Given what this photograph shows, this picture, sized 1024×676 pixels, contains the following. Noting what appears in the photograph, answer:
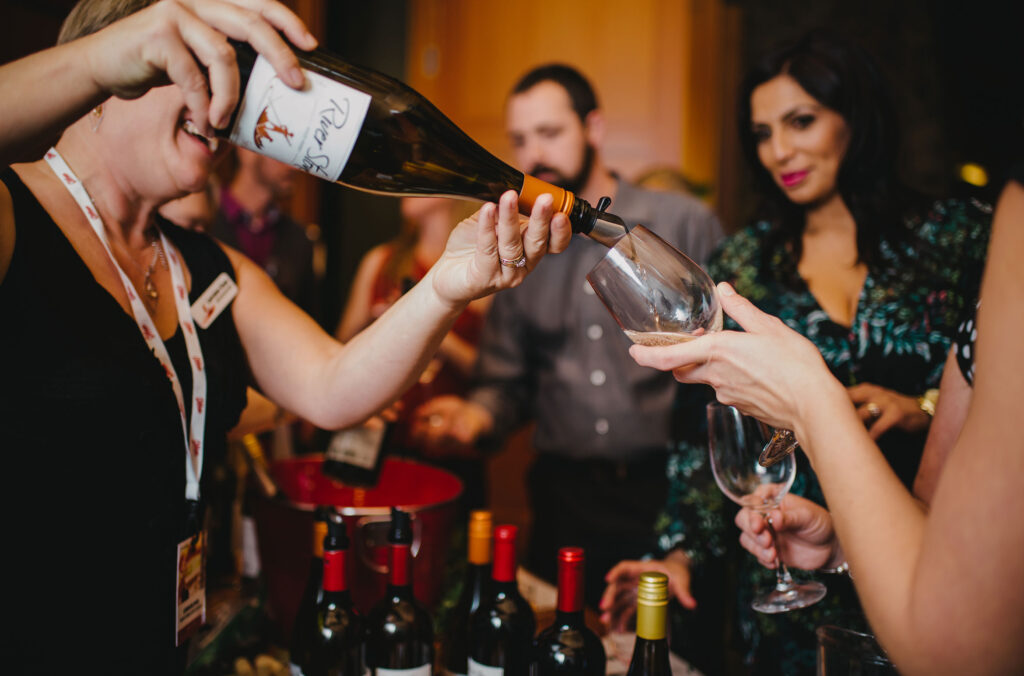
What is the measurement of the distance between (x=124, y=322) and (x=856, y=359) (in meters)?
1.27

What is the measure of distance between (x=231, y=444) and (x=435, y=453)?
2.66 ft

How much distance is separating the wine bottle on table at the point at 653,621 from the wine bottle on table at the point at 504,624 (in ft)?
0.48

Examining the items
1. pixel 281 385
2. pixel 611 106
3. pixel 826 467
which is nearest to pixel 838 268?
pixel 826 467

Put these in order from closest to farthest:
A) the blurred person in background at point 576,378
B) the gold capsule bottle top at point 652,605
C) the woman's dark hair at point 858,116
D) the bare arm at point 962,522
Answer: the bare arm at point 962,522
the gold capsule bottle top at point 652,605
the woman's dark hair at point 858,116
the blurred person in background at point 576,378

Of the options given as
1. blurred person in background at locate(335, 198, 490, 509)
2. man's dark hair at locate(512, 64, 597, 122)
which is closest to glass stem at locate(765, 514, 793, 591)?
blurred person in background at locate(335, 198, 490, 509)

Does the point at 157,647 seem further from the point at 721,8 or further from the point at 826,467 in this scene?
the point at 721,8

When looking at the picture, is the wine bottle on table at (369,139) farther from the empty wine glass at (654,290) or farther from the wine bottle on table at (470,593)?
the wine bottle on table at (470,593)

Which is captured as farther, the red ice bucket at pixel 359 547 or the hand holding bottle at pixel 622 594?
the hand holding bottle at pixel 622 594

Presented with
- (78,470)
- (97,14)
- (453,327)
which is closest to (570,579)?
(78,470)

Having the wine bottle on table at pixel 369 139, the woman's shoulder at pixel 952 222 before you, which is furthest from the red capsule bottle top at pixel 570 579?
the woman's shoulder at pixel 952 222

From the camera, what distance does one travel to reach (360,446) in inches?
53.4

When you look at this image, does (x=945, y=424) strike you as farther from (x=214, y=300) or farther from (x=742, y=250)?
(x=214, y=300)

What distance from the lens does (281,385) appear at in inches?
46.1

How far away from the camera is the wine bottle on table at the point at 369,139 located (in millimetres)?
763
